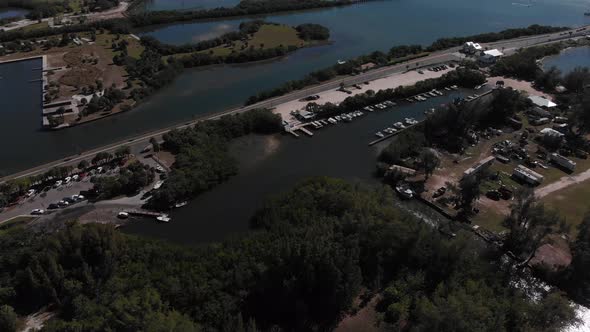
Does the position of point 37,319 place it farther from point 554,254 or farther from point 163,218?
point 554,254

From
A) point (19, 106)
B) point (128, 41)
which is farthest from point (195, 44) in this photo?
point (19, 106)

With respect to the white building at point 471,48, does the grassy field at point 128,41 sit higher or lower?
higher

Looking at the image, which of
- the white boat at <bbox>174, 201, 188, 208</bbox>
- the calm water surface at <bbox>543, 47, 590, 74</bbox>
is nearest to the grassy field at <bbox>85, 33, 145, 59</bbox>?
the white boat at <bbox>174, 201, 188, 208</bbox>

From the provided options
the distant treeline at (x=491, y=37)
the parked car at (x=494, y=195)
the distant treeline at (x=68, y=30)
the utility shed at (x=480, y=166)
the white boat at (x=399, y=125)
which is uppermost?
the distant treeline at (x=68, y=30)

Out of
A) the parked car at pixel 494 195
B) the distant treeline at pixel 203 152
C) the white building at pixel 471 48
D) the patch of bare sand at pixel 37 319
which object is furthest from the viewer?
the white building at pixel 471 48

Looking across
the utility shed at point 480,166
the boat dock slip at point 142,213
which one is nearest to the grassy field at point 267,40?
the boat dock slip at point 142,213

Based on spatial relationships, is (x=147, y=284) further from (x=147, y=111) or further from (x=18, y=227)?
(x=147, y=111)

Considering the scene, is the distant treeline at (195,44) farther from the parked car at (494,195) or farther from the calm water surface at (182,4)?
the parked car at (494,195)

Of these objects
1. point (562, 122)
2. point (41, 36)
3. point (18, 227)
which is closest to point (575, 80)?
point (562, 122)
